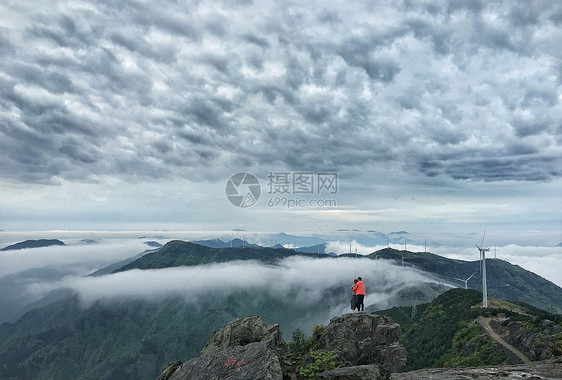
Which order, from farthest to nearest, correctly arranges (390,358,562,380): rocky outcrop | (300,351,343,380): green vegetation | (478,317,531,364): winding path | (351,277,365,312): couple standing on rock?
(478,317,531,364): winding path, (351,277,365,312): couple standing on rock, (300,351,343,380): green vegetation, (390,358,562,380): rocky outcrop

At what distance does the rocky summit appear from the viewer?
19.7m

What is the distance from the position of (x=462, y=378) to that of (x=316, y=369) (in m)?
8.83

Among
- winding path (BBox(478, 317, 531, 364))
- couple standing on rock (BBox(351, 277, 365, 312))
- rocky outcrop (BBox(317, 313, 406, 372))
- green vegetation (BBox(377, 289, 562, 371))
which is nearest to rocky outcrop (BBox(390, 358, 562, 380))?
rocky outcrop (BBox(317, 313, 406, 372))

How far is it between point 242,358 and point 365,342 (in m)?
10.7


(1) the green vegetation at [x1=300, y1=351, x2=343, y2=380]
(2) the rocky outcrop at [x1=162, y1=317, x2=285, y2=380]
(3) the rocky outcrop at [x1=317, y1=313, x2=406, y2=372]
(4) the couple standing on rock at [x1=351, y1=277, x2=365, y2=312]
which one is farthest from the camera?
(4) the couple standing on rock at [x1=351, y1=277, x2=365, y2=312]

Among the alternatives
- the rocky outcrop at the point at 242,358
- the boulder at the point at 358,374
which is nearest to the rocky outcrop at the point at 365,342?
the boulder at the point at 358,374

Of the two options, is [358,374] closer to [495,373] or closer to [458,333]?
[495,373]

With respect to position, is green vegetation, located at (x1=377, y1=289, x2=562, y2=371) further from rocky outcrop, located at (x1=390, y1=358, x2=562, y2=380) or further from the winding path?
rocky outcrop, located at (x1=390, y1=358, x2=562, y2=380)

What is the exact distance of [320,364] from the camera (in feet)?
72.5

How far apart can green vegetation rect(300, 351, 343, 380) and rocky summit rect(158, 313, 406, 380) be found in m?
0.79

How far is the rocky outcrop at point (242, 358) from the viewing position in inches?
781

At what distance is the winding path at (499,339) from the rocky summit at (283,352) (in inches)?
1692

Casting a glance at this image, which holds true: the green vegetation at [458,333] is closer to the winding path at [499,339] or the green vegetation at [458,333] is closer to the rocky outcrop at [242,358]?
the winding path at [499,339]

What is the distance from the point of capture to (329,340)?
84.6 feet
